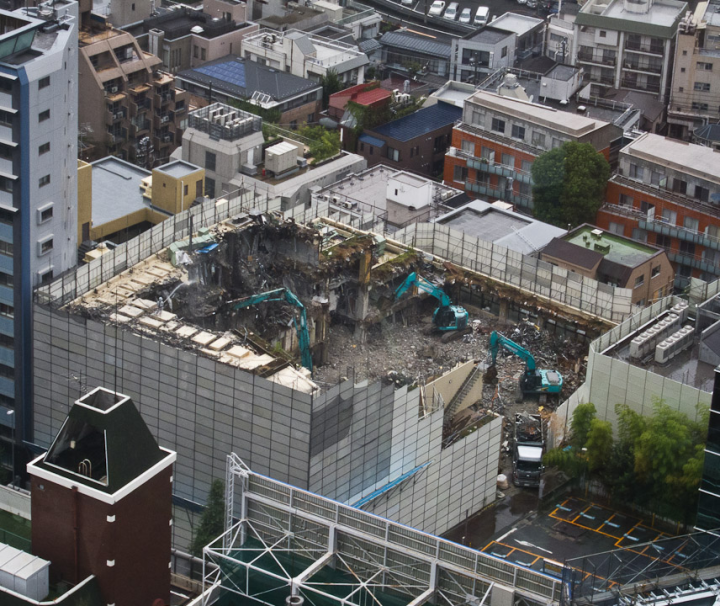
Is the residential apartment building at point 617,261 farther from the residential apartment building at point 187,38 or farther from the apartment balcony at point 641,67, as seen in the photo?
the residential apartment building at point 187,38

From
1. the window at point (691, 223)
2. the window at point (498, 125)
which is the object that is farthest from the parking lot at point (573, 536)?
the window at point (498, 125)

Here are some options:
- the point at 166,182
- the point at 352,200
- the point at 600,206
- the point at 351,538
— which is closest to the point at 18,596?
the point at 351,538

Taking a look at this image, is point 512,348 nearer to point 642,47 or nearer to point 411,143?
point 411,143

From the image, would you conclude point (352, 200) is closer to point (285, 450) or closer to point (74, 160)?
point (74, 160)

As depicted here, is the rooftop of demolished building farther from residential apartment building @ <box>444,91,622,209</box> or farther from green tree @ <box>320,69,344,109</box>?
green tree @ <box>320,69,344,109</box>

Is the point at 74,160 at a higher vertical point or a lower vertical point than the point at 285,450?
higher

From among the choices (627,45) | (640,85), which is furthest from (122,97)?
(640,85)
